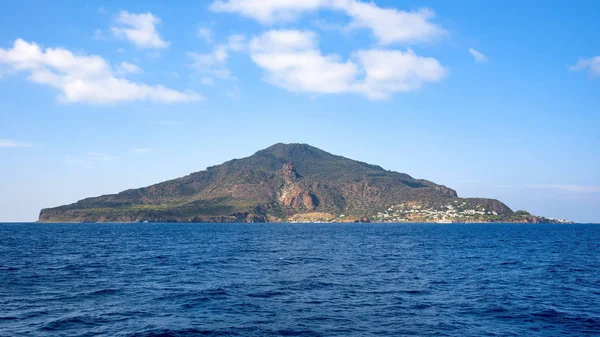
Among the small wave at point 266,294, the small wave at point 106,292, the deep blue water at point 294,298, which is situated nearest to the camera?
the deep blue water at point 294,298

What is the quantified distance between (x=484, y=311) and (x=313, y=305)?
630 inches

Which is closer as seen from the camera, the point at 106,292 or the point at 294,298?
the point at 294,298

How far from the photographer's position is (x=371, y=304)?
42.8 m

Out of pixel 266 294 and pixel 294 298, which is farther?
pixel 266 294

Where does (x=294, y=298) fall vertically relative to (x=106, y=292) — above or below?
above

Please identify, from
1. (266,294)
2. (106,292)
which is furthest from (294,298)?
(106,292)

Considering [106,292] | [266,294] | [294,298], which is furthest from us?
[106,292]

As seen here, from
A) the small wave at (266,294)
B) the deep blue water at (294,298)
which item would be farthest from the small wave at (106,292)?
the small wave at (266,294)

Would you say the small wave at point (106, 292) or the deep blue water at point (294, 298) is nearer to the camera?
the deep blue water at point (294, 298)

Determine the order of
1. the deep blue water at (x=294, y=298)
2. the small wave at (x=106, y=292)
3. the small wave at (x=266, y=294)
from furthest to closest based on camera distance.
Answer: the small wave at (x=106, y=292) < the small wave at (x=266, y=294) < the deep blue water at (x=294, y=298)

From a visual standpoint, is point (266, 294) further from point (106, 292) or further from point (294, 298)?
point (106, 292)

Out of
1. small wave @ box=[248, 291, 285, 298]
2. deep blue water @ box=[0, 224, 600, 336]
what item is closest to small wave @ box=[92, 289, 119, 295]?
deep blue water @ box=[0, 224, 600, 336]

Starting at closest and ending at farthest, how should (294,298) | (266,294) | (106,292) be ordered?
(294,298) < (266,294) < (106,292)

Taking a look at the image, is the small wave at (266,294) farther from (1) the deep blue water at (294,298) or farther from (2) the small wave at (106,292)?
(2) the small wave at (106,292)
